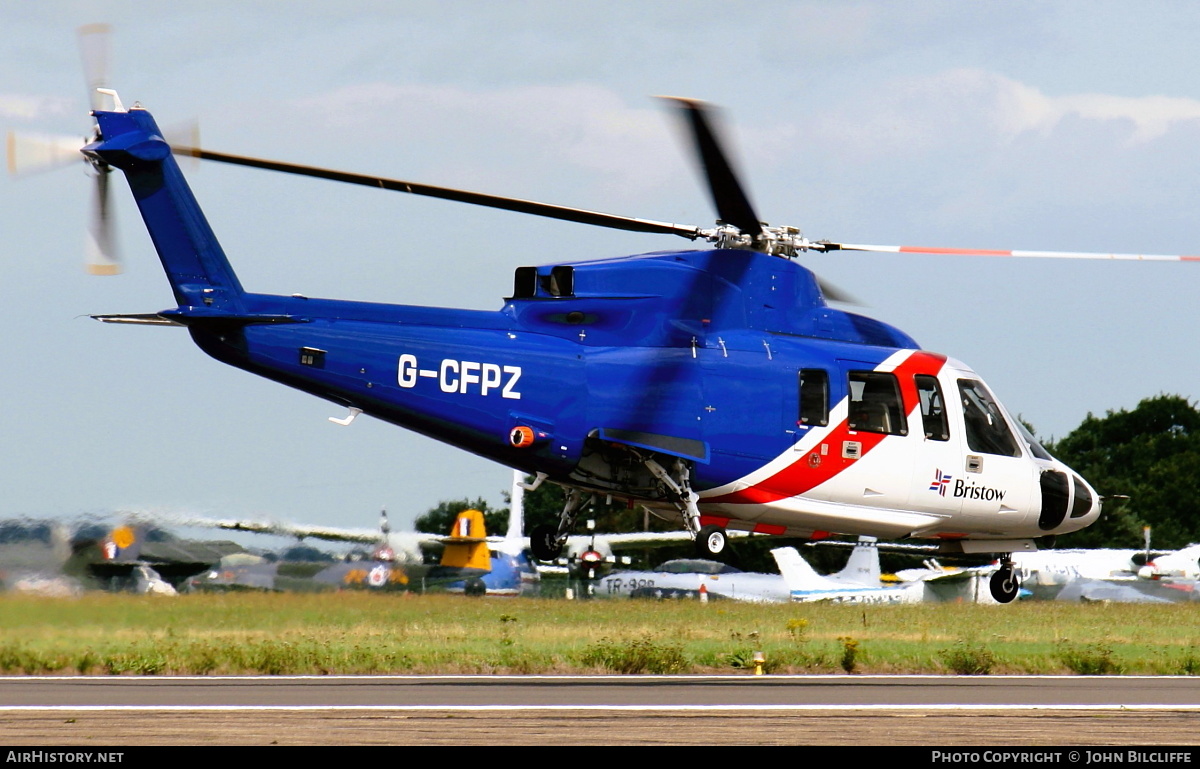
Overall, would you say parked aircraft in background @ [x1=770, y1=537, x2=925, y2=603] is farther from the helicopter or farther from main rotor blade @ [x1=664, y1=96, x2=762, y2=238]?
main rotor blade @ [x1=664, y1=96, x2=762, y2=238]

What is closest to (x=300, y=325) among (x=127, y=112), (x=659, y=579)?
(x=127, y=112)

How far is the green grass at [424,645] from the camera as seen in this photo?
22.2 meters

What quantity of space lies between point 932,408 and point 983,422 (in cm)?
96

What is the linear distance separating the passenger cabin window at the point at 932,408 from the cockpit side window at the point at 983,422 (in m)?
0.37

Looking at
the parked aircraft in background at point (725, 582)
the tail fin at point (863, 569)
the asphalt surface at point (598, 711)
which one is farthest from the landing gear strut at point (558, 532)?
the tail fin at point (863, 569)

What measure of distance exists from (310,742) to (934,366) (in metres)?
9.87

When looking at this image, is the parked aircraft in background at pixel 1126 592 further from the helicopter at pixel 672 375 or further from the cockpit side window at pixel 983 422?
the cockpit side window at pixel 983 422

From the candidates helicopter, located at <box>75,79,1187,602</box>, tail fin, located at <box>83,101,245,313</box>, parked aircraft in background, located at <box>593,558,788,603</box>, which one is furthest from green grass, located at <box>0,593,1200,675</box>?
parked aircraft in background, located at <box>593,558,788,603</box>

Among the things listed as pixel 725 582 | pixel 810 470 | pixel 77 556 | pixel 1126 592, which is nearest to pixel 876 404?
pixel 810 470

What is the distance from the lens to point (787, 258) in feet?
62.4

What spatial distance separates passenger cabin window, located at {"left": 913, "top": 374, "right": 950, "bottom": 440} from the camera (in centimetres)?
1916

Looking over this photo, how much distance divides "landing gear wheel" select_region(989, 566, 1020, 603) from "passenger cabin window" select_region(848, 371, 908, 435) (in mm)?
3036

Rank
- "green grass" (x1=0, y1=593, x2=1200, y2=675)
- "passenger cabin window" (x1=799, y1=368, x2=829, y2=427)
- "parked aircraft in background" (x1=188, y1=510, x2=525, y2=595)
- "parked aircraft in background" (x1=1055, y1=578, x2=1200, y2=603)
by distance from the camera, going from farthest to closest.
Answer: "parked aircraft in background" (x1=1055, y1=578, x2=1200, y2=603)
"parked aircraft in background" (x1=188, y1=510, x2=525, y2=595)
"green grass" (x1=0, y1=593, x2=1200, y2=675)
"passenger cabin window" (x1=799, y1=368, x2=829, y2=427)
